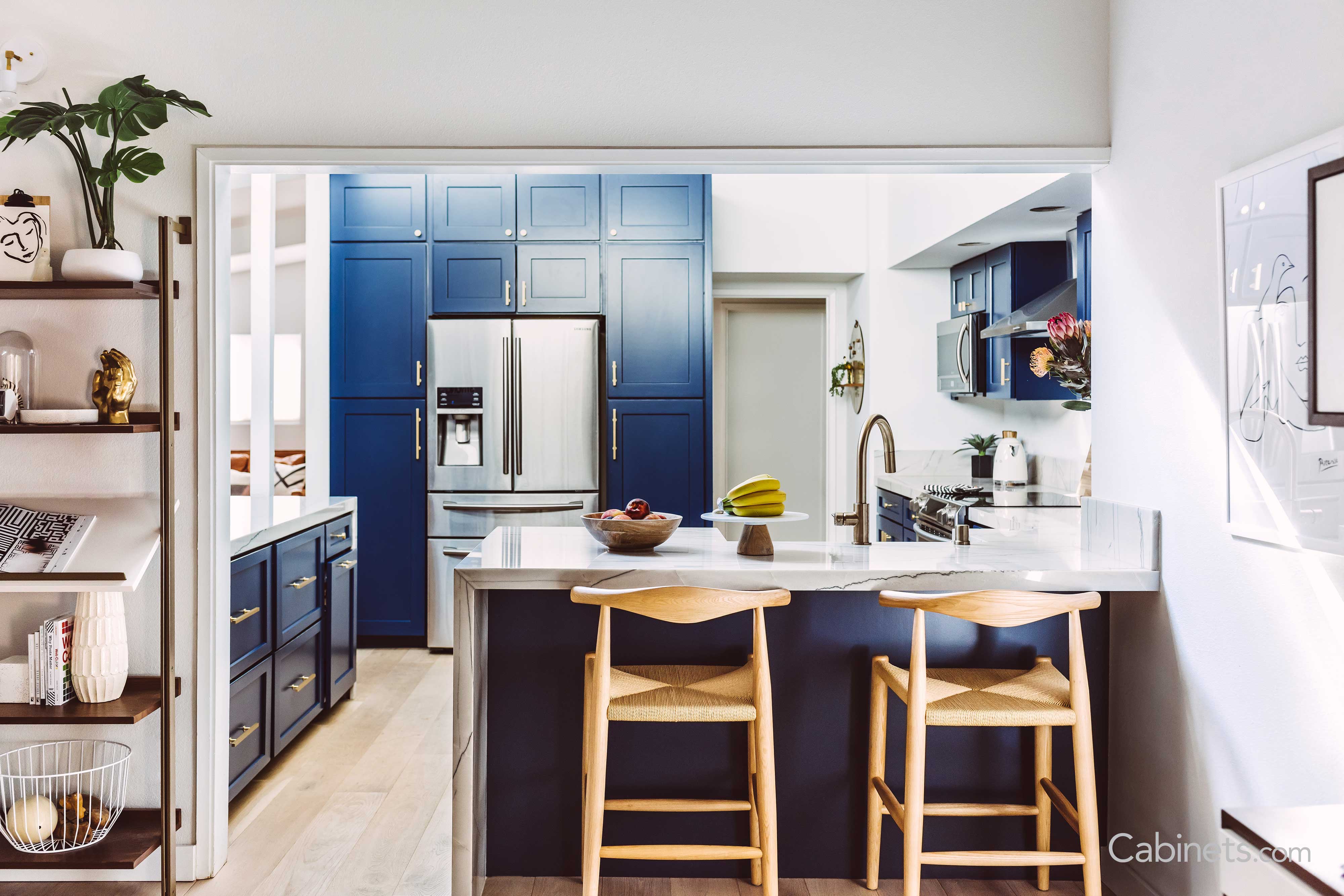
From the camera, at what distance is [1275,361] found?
1.68 meters

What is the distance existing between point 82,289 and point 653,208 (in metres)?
2.90

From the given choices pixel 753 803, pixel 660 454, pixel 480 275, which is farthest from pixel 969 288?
pixel 753 803

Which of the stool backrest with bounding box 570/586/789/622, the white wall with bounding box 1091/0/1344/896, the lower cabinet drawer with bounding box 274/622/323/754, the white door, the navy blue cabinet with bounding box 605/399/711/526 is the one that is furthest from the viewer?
the white door

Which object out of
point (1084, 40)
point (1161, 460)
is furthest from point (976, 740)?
point (1084, 40)

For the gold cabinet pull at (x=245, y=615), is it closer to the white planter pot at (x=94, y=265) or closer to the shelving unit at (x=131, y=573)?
the shelving unit at (x=131, y=573)

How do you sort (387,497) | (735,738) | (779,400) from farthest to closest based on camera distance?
(779,400) → (387,497) → (735,738)

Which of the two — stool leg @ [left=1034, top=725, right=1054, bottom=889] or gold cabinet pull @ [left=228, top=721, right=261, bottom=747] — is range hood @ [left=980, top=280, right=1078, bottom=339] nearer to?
stool leg @ [left=1034, top=725, right=1054, bottom=889]

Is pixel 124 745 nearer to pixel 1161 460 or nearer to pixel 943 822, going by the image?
pixel 943 822

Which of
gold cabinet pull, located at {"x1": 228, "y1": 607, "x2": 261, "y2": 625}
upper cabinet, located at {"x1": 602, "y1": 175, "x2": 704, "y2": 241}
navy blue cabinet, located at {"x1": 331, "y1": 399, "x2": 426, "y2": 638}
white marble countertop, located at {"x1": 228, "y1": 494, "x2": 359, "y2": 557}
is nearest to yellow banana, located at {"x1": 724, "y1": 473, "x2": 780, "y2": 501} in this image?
white marble countertop, located at {"x1": 228, "y1": 494, "x2": 359, "y2": 557}

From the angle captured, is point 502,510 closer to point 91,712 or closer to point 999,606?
point 91,712

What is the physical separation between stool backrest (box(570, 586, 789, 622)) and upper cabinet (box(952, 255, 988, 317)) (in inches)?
117

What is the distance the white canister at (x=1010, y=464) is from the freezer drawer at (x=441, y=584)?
102 inches

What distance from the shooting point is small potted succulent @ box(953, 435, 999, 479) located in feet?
15.9

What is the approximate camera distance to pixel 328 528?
3553 mm
